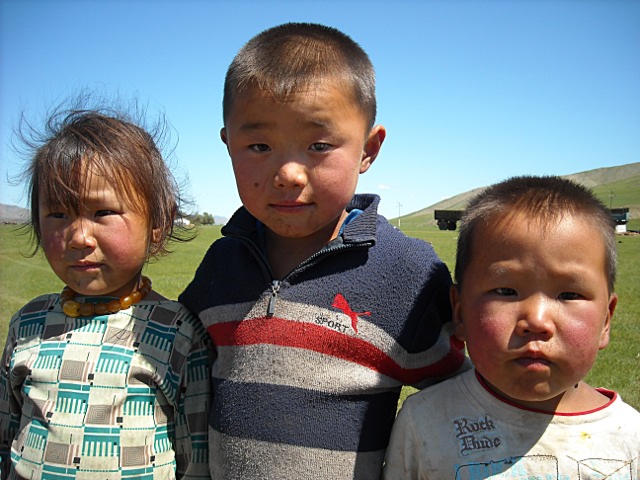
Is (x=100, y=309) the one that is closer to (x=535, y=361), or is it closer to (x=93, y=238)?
(x=93, y=238)

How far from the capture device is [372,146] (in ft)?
6.84

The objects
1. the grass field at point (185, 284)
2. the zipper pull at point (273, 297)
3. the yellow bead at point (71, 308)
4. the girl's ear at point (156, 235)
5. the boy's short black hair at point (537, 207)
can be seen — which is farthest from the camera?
the grass field at point (185, 284)

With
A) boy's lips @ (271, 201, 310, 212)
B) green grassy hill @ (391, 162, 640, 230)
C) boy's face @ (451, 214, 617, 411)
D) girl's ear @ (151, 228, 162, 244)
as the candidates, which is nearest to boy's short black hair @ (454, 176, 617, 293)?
boy's face @ (451, 214, 617, 411)

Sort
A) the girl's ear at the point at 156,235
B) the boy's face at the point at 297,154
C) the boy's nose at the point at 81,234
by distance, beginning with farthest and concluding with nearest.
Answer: the girl's ear at the point at 156,235, the boy's nose at the point at 81,234, the boy's face at the point at 297,154

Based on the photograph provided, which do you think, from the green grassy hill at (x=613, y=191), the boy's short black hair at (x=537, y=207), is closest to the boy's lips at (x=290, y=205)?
the boy's short black hair at (x=537, y=207)

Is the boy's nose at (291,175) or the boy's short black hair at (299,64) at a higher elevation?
the boy's short black hair at (299,64)

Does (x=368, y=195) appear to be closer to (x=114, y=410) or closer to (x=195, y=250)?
(x=114, y=410)

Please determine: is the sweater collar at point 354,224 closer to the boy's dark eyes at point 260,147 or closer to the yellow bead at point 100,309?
the boy's dark eyes at point 260,147

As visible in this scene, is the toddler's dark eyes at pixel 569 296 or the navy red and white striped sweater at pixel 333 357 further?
the navy red and white striped sweater at pixel 333 357

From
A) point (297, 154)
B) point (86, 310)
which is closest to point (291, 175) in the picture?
point (297, 154)

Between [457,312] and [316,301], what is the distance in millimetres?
467

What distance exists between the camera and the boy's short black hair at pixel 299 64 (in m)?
1.84

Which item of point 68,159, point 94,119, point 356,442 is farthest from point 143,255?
point 356,442

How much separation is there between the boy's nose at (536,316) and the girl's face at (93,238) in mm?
1398
